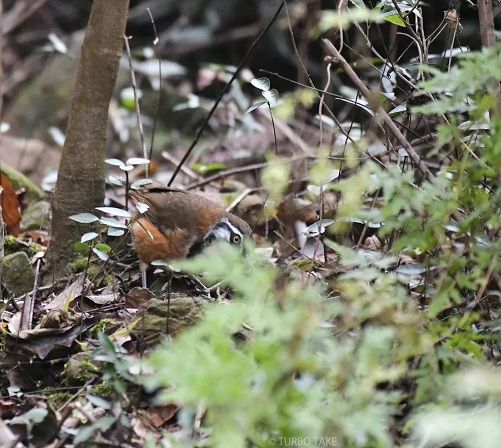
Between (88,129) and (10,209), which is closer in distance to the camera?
(88,129)

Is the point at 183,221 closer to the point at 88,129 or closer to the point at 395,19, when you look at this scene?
the point at 88,129

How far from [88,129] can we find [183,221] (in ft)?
3.11

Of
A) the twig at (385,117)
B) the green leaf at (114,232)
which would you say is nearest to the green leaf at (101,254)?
the green leaf at (114,232)

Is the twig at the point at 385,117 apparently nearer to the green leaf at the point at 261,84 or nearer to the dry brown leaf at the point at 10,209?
the green leaf at the point at 261,84

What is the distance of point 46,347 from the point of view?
343cm

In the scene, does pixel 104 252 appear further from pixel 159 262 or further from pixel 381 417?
pixel 381 417

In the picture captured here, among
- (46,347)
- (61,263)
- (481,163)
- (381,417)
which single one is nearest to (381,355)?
(381,417)

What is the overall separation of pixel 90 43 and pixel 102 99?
0.29 meters

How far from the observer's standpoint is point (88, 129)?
13.8 feet

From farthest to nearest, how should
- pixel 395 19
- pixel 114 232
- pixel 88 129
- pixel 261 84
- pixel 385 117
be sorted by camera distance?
pixel 88 129
pixel 261 84
pixel 114 232
pixel 395 19
pixel 385 117

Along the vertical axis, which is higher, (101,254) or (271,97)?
(271,97)

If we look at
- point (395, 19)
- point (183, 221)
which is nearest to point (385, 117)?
point (395, 19)

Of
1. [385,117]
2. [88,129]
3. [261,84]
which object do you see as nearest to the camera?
[385,117]

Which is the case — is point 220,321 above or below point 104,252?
above
